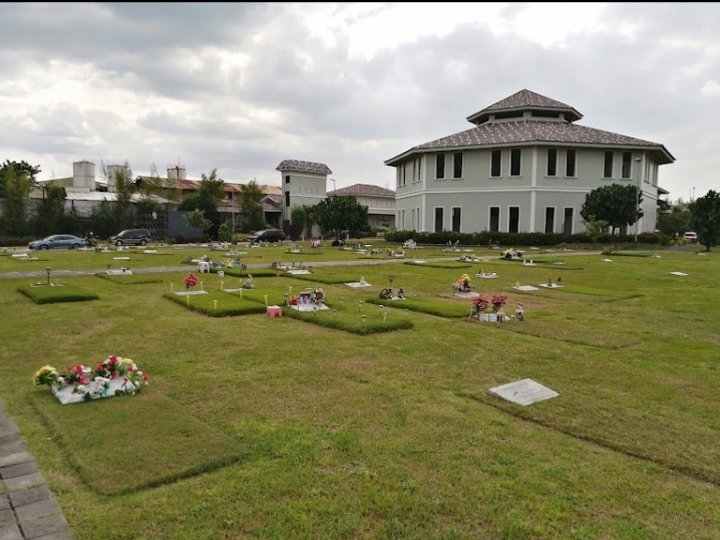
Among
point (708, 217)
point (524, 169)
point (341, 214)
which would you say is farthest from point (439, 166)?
point (708, 217)

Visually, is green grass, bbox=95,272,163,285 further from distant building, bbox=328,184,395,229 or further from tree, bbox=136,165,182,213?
distant building, bbox=328,184,395,229

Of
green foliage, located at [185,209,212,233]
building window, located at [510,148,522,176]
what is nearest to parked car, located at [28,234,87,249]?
green foliage, located at [185,209,212,233]

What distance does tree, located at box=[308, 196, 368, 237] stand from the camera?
4869 cm

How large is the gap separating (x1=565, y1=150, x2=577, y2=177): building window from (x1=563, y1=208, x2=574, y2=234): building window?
3.13 meters

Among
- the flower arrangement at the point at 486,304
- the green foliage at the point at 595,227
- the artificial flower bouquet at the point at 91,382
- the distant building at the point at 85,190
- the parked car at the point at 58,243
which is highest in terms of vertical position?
the distant building at the point at 85,190

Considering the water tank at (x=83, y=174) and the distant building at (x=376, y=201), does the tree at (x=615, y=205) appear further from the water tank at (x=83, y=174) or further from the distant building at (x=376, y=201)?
the water tank at (x=83, y=174)

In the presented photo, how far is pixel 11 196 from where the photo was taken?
50.7 m

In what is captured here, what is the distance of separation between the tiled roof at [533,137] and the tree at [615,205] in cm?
498

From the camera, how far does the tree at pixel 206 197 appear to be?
216 feet

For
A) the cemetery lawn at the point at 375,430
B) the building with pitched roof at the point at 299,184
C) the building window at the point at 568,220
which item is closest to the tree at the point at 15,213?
the building with pitched roof at the point at 299,184

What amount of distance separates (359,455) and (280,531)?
1403mm

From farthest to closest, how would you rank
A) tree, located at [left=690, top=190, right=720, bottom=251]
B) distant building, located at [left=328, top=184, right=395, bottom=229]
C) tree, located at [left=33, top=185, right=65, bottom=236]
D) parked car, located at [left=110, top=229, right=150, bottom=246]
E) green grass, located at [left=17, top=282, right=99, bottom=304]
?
distant building, located at [left=328, top=184, right=395, bottom=229], tree, located at [left=33, top=185, right=65, bottom=236], parked car, located at [left=110, top=229, right=150, bottom=246], tree, located at [left=690, top=190, right=720, bottom=251], green grass, located at [left=17, top=282, right=99, bottom=304]

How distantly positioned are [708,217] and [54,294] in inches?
1576

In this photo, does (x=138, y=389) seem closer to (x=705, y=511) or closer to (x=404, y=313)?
(x=705, y=511)
